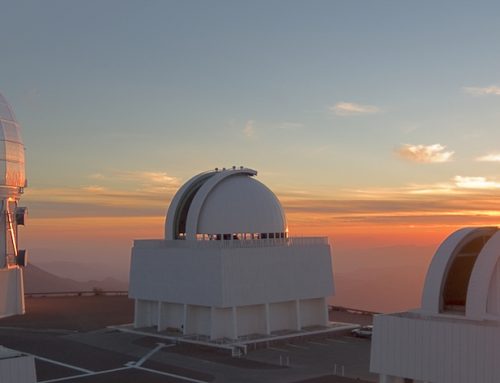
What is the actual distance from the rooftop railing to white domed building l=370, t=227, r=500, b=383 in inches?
701

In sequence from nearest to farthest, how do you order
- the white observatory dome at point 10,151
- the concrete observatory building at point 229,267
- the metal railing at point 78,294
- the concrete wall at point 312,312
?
the concrete observatory building at point 229,267 < the concrete wall at point 312,312 < the white observatory dome at point 10,151 < the metal railing at point 78,294

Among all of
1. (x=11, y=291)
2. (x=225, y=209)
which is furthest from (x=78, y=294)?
(x=225, y=209)

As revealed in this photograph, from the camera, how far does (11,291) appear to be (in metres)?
49.8

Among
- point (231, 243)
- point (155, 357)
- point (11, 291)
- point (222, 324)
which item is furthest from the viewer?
point (11, 291)

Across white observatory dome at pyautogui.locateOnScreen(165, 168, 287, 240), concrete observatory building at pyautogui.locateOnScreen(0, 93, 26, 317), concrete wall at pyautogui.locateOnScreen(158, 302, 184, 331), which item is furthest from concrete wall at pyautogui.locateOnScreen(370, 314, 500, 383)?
concrete observatory building at pyautogui.locateOnScreen(0, 93, 26, 317)

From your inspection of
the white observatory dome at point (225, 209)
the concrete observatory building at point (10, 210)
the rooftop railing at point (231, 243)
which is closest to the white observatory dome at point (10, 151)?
the concrete observatory building at point (10, 210)

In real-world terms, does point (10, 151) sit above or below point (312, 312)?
above

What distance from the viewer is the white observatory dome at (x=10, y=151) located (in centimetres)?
4703

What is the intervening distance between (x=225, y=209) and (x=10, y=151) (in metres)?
16.4

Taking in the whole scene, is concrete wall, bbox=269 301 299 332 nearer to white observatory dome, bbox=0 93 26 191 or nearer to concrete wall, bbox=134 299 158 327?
concrete wall, bbox=134 299 158 327

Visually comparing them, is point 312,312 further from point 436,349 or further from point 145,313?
point 436,349

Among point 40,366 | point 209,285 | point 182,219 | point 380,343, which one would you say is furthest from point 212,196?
point 380,343

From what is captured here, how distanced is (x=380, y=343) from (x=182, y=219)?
23.1m

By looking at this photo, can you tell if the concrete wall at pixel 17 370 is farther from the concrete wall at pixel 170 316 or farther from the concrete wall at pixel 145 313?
the concrete wall at pixel 145 313
